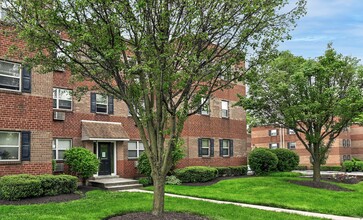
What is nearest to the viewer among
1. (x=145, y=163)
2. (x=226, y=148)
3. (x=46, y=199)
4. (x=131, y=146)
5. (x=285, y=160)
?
(x=46, y=199)

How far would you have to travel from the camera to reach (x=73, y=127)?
61.4ft

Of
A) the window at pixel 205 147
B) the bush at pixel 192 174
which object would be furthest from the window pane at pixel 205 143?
the bush at pixel 192 174

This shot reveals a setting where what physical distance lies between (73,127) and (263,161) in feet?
45.5

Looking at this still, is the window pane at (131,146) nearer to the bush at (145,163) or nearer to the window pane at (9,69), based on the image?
the bush at (145,163)

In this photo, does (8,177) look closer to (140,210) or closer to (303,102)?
(140,210)

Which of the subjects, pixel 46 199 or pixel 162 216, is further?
pixel 46 199

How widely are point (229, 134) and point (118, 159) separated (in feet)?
33.6

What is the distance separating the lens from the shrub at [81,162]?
17078 mm

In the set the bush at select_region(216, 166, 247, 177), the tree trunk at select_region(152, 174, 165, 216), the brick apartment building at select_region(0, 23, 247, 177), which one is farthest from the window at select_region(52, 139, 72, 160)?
the bush at select_region(216, 166, 247, 177)

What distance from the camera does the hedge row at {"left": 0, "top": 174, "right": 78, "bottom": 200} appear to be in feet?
41.3

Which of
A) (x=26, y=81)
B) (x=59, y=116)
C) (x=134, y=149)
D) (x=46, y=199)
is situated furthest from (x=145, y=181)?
(x=26, y=81)

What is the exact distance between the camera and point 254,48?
9531 millimetres

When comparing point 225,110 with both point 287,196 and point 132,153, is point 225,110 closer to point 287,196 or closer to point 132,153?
point 132,153

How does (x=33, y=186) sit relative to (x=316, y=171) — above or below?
above
